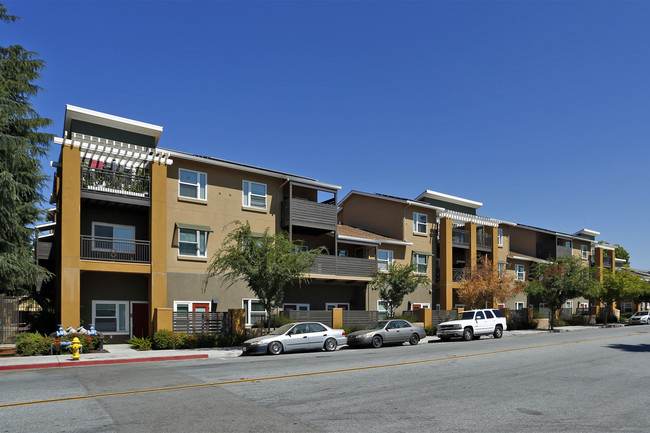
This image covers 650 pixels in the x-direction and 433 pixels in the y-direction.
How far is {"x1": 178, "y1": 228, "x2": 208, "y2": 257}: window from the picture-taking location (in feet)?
90.0

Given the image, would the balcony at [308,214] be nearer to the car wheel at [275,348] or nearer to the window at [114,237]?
the window at [114,237]

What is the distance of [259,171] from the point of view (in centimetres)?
3006

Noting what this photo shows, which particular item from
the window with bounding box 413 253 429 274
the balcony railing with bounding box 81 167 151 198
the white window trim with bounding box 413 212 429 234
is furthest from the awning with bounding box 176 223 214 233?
the white window trim with bounding box 413 212 429 234

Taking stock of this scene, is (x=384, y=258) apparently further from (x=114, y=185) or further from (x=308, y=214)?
(x=114, y=185)

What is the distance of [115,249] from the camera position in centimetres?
2595

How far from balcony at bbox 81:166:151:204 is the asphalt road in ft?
31.9

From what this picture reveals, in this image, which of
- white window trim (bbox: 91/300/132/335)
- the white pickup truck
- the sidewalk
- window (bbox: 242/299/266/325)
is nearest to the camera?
the sidewalk

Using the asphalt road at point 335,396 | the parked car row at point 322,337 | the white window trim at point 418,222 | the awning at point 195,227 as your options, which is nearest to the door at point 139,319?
the awning at point 195,227

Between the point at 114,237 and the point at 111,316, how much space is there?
3813mm

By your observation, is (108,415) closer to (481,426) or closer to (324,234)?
(481,426)

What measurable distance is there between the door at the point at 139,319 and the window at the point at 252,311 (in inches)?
204

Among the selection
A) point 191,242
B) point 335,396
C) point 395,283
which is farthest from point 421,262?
point 335,396

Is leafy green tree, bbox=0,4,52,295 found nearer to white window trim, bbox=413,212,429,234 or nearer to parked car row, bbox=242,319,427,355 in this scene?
parked car row, bbox=242,319,427,355

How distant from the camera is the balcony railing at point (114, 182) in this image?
24.9m
